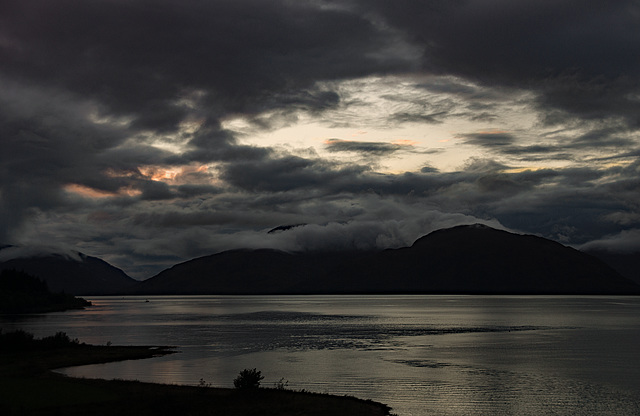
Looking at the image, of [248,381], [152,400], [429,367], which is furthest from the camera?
[429,367]

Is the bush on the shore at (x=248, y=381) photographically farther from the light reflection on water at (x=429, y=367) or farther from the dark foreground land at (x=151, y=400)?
the light reflection on water at (x=429, y=367)

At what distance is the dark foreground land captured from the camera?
51.9 meters

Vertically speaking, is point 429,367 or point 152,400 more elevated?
point 152,400

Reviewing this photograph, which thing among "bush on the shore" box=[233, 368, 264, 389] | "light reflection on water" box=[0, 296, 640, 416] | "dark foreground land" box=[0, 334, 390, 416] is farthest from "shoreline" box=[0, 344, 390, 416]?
"light reflection on water" box=[0, 296, 640, 416]

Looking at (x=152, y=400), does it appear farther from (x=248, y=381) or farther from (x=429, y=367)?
(x=429, y=367)

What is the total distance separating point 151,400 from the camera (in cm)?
5600

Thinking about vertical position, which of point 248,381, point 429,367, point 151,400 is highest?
point 248,381

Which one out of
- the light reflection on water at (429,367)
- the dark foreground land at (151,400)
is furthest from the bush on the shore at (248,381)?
the light reflection on water at (429,367)

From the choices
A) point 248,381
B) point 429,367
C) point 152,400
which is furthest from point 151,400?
Result: point 429,367

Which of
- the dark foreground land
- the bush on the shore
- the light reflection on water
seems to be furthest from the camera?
the light reflection on water

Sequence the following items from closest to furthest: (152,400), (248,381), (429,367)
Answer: (152,400) < (248,381) < (429,367)

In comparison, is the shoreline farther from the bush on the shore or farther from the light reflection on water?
the light reflection on water

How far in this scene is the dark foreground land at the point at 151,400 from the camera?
170 ft

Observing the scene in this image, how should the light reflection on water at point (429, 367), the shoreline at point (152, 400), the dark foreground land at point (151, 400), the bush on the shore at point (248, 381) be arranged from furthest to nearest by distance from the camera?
the light reflection on water at point (429, 367) → the bush on the shore at point (248, 381) → the shoreline at point (152, 400) → the dark foreground land at point (151, 400)
